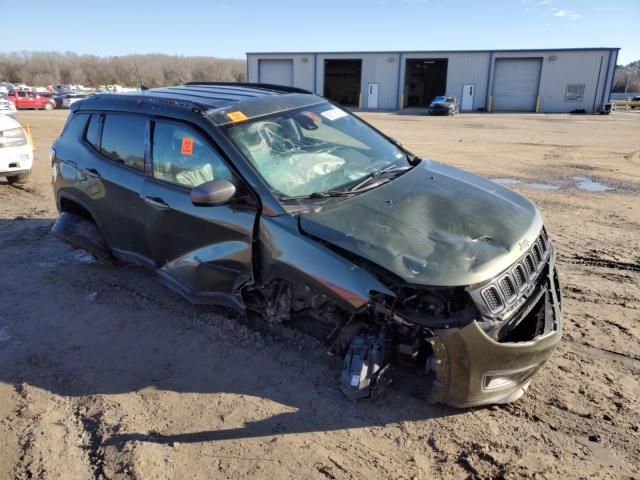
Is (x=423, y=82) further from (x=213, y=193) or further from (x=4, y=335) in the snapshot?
(x=4, y=335)

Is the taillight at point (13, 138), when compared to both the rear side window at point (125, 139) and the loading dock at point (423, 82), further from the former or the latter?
the loading dock at point (423, 82)

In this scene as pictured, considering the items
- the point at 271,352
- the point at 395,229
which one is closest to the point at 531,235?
the point at 395,229

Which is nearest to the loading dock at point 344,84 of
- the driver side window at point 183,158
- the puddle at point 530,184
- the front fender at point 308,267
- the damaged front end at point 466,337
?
the puddle at point 530,184

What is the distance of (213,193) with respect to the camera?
321 centimetres

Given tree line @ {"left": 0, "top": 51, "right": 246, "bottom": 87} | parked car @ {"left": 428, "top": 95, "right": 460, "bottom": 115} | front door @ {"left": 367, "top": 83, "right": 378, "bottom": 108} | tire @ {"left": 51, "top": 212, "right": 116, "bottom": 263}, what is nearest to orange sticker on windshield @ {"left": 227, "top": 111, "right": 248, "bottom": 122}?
tire @ {"left": 51, "top": 212, "right": 116, "bottom": 263}

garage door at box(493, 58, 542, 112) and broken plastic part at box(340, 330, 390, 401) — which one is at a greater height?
garage door at box(493, 58, 542, 112)

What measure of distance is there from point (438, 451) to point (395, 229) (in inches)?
51.4

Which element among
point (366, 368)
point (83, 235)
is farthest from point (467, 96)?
point (366, 368)

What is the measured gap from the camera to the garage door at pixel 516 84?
4244 centimetres

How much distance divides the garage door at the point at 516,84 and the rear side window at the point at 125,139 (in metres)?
44.6

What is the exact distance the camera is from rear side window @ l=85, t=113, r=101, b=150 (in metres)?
4.64

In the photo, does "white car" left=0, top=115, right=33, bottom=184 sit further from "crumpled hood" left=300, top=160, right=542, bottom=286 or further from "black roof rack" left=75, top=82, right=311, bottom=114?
"crumpled hood" left=300, top=160, right=542, bottom=286

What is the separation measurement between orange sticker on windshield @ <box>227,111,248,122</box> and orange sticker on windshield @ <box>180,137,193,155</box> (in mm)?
365

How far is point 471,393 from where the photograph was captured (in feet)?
8.95
